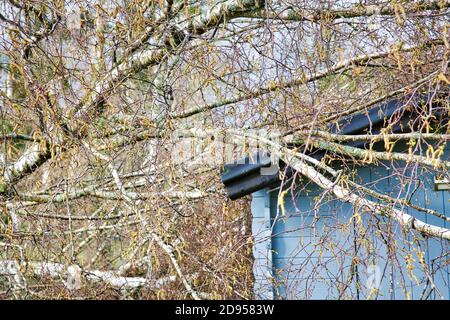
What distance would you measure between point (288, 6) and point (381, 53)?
0.75 metres

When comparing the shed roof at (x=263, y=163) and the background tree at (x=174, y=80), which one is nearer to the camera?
the background tree at (x=174, y=80)

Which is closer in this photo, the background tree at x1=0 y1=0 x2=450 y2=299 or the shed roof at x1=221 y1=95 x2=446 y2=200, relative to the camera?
the background tree at x1=0 y1=0 x2=450 y2=299

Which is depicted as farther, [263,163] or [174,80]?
[263,163]

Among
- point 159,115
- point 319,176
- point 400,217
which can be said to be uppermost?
point 159,115

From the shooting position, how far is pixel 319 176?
4.26 meters

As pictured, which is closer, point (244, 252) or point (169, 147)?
point (169, 147)

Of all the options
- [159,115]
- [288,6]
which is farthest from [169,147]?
[288,6]

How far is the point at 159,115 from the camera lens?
5.67m

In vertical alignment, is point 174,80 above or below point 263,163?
above
